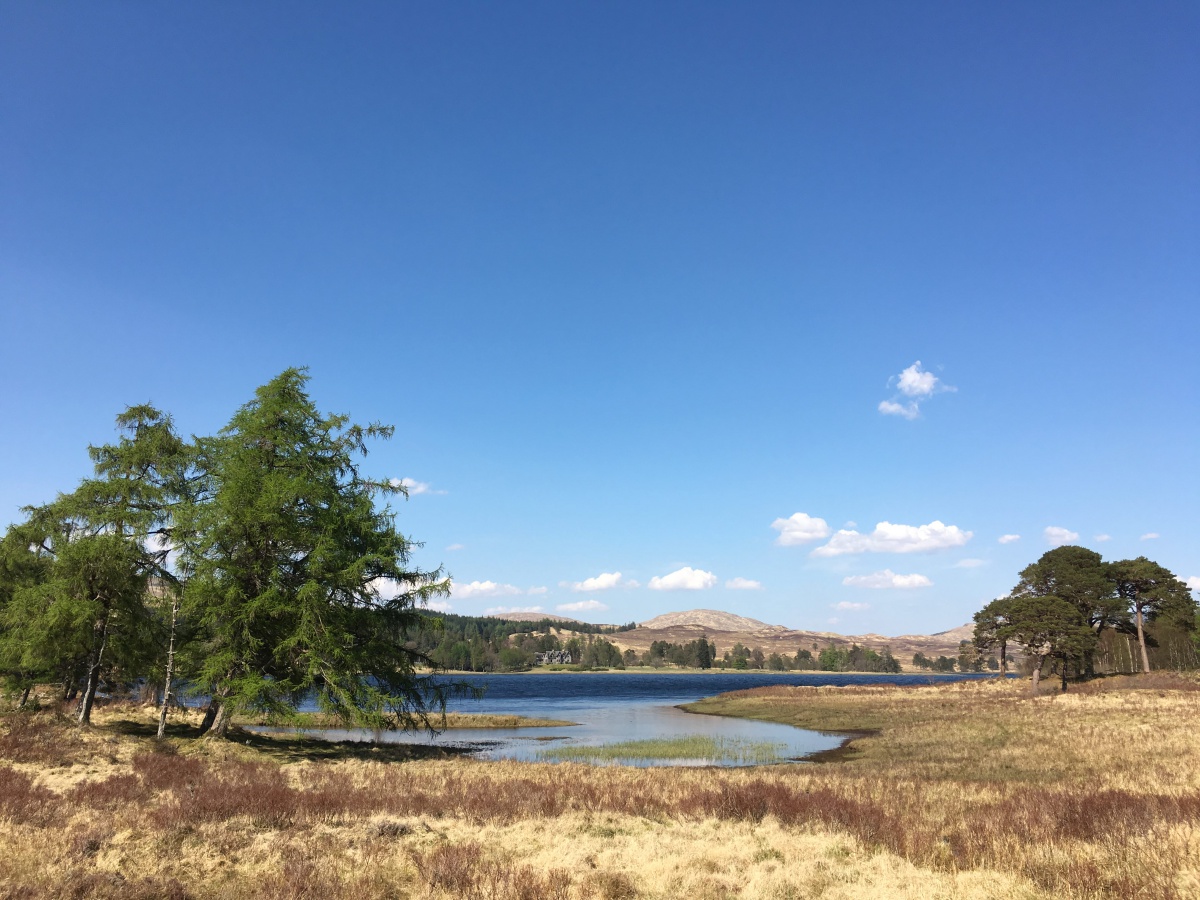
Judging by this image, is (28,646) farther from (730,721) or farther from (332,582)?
(730,721)

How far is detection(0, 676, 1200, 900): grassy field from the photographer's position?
10172 millimetres

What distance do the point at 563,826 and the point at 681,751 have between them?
2509cm

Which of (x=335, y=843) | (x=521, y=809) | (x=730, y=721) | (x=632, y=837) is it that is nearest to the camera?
(x=335, y=843)

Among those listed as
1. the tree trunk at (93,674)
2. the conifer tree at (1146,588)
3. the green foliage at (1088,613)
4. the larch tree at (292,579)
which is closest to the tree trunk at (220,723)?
the larch tree at (292,579)

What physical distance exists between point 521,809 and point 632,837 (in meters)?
3.43

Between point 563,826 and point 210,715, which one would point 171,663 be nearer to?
point 210,715

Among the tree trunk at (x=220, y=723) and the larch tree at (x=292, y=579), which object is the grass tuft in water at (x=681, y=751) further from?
the tree trunk at (x=220, y=723)

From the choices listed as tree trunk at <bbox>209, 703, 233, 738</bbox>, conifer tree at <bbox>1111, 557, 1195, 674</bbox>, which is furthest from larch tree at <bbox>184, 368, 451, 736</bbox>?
conifer tree at <bbox>1111, 557, 1195, 674</bbox>

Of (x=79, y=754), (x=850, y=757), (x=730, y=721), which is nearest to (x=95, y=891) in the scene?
(x=79, y=754)

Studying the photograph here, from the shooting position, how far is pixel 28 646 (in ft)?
81.5

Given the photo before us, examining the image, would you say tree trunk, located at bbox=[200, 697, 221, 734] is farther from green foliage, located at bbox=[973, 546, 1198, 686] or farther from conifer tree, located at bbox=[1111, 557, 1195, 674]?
conifer tree, located at bbox=[1111, 557, 1195, 674]

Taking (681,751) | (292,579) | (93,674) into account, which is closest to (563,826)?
(292,579)

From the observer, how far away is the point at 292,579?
28672 millimetres

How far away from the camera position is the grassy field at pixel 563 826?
1017 cm
